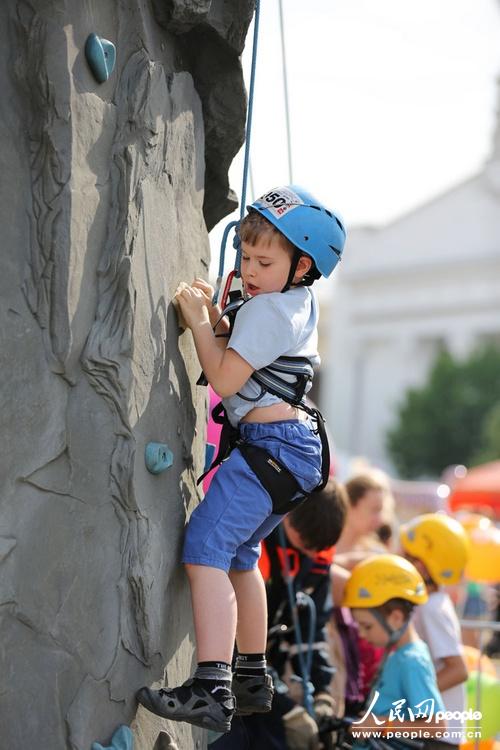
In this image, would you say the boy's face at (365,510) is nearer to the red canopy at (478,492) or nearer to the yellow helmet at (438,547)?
the yellow helmet at (438,547)

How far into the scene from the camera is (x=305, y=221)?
3.20 m

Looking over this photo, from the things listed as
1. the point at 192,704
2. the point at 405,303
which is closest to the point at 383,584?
the point at 192,704

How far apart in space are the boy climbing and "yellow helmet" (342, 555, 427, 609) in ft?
4.36

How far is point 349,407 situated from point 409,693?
160 ft

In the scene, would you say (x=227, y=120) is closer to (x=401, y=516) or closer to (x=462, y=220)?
(x=401, y=516)

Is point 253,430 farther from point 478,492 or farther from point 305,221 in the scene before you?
point 478,492

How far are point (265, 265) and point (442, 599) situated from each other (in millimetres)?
2563

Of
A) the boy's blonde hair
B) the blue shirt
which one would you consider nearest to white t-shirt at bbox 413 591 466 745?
the blue shirt

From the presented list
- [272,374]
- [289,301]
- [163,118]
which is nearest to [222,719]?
[272,374]

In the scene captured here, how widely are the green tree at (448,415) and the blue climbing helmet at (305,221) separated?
34796 millimetres

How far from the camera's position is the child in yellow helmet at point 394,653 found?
4.22 m

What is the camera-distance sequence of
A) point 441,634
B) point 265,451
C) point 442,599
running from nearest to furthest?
point 265,451 → point 441,634 → point 442,599

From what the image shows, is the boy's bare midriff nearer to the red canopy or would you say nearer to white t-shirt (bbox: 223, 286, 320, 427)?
white t-shirt (bbox: 223, 286, 320, 427)

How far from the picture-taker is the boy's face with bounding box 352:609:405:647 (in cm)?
454
